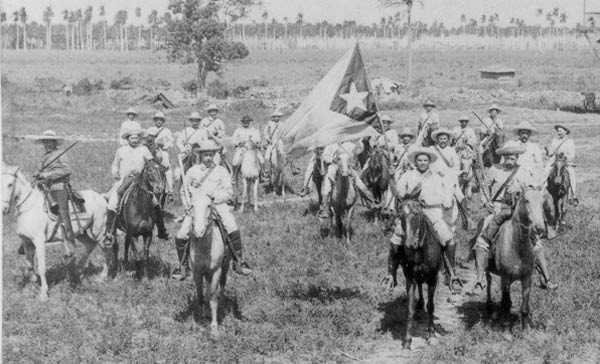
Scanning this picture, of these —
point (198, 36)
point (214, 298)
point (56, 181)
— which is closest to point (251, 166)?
point (56, 181)

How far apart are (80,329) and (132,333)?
817 millimetres

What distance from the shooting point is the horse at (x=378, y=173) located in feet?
58.0

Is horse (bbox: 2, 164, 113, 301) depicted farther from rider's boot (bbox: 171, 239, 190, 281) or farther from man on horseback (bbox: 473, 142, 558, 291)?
man on horseback (bbox: 473, 142, 558, 291)

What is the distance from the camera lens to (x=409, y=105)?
49.8 m

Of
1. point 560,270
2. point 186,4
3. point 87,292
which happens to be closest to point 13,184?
point 87,292

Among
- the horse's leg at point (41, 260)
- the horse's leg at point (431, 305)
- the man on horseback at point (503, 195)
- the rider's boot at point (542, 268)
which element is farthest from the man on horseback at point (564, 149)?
the horse's leg at point (41, 260)

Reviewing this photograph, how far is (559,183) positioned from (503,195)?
21.6 ft

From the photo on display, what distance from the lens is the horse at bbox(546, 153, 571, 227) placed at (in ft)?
55.4

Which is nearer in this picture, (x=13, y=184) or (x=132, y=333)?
(x=132, y=333)

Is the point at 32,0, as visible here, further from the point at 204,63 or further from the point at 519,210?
the point at 204,63

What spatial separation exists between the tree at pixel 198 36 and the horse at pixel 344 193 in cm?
4616

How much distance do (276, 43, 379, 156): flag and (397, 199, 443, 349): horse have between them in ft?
6.06

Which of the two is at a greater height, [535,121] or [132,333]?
[535,121]

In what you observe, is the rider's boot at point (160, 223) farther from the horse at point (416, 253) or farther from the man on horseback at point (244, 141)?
the horse at point (416, 253)
